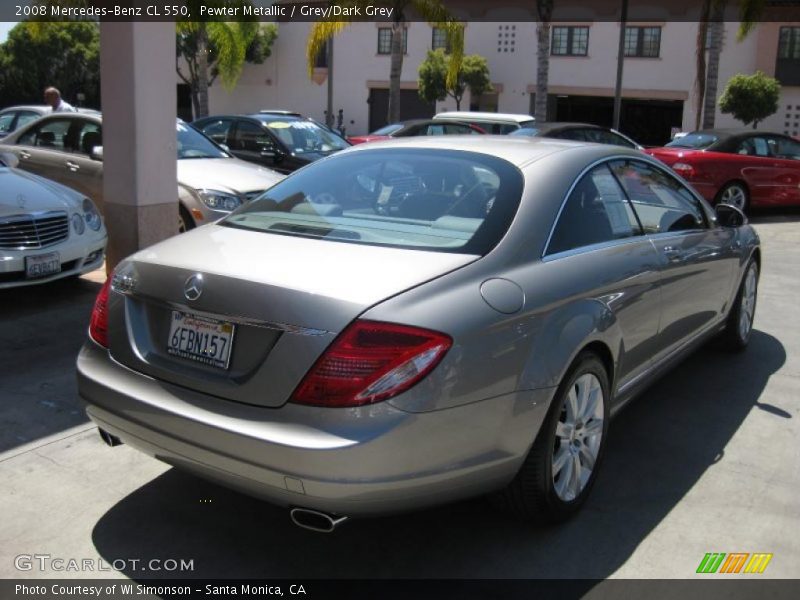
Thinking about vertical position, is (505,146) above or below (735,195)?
above

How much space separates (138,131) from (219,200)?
1.62 m

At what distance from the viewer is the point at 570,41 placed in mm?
35125

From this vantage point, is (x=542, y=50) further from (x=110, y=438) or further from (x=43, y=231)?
(x=110, y=438)

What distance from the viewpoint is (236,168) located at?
30.0 ft

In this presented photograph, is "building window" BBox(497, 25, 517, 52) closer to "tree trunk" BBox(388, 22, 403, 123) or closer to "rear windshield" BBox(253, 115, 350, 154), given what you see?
"tree trunk" BBox(388, 22, 403, 123)

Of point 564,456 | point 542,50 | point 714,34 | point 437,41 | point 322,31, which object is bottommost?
point 564,456

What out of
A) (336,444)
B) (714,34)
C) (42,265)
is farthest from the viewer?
(714,34)

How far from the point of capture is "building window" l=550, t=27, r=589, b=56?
34.6m

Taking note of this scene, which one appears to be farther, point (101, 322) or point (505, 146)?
point (505, 146)

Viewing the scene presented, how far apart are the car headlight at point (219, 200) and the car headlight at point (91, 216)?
4.19 ft

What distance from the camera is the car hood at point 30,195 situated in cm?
651

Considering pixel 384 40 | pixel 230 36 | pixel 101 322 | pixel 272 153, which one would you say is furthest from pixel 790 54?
pixel 101 322

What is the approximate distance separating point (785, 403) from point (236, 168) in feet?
20.2

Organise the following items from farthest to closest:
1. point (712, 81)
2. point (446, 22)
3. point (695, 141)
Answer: point (712, 81) < point (446, 22) < point (695, 141)
